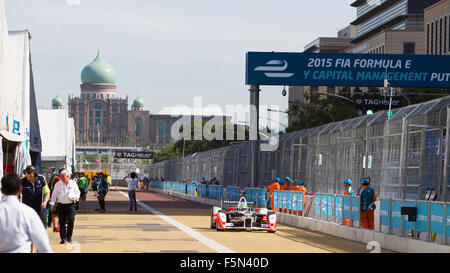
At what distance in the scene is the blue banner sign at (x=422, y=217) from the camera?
17.8m

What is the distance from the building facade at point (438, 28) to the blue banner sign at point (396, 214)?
68.8 m

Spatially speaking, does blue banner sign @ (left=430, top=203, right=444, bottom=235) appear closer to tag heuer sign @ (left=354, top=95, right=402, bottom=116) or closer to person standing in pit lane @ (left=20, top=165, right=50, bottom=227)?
person standing in pit lane @ (left=20, top=165, right=50, bottom=227)

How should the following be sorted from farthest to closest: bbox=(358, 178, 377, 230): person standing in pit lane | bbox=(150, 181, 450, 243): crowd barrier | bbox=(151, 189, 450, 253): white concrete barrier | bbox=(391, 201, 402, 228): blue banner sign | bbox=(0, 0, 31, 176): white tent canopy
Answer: bbox=(358, 178, 377, 230): person standing in pit lane < bbox=(0, 0, 31, 176): white tent canopy < bbox=(391, 201, 402, 228): blue banner sign < bbox=(151, 189, 450, 253): white concrete barrier < bbox=(150, 181, 450, 243): crowd barrier

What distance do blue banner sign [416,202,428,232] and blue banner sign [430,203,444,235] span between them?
318 millimetres

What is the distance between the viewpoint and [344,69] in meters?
41.5

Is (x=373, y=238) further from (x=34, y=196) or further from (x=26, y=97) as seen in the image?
(x=26, y=97)

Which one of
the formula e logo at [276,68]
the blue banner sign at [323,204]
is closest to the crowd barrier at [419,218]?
the blue banner sign at [323,204]

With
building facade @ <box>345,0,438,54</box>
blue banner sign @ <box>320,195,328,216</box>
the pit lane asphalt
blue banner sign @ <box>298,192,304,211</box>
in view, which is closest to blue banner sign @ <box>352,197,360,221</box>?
the pit lane asphalt

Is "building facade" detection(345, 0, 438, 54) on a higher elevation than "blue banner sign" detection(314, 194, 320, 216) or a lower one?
higher

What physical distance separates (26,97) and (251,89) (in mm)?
17498

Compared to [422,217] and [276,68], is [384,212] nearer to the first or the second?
[422,217]

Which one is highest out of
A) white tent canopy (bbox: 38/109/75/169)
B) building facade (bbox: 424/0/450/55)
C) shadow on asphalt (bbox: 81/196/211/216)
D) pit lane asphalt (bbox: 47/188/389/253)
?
building facade (bbox: 424/0/450/55)

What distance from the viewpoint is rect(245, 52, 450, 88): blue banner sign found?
4088 cm

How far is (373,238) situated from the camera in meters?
21.3
